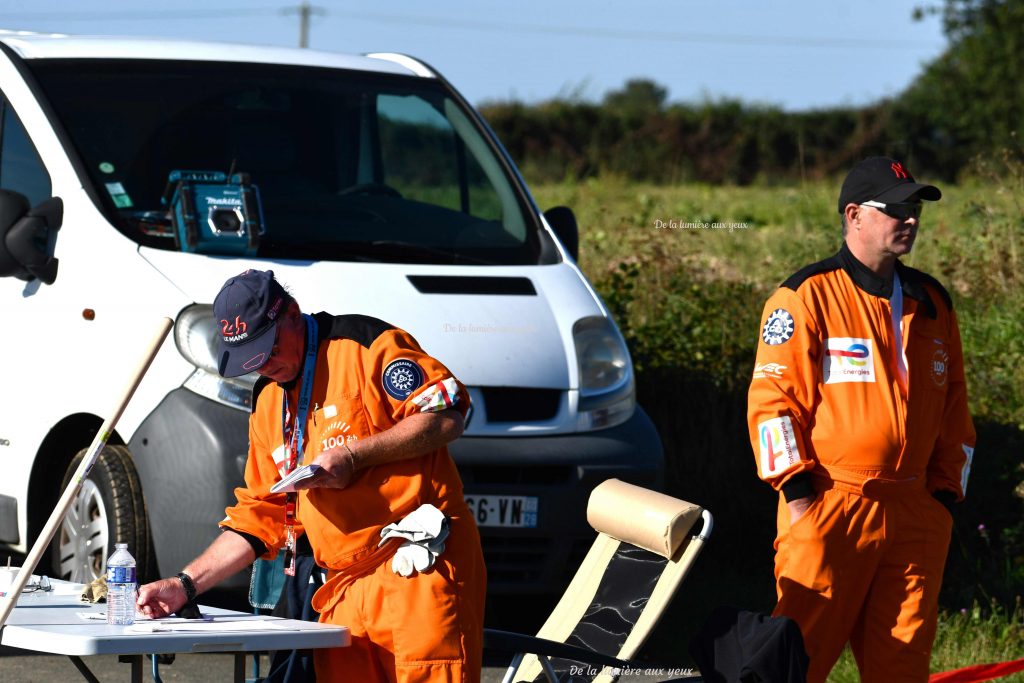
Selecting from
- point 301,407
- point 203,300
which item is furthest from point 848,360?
point 203,300

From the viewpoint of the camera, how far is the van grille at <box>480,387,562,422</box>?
6113mm

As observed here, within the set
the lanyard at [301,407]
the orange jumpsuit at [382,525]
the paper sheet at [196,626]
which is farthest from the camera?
the lanyard at [301,407]

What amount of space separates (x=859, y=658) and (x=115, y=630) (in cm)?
217

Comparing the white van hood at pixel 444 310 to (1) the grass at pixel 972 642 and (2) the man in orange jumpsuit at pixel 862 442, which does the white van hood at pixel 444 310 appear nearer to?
(1) the grass at pixel 972 642

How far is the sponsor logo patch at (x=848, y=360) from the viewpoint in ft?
15.0

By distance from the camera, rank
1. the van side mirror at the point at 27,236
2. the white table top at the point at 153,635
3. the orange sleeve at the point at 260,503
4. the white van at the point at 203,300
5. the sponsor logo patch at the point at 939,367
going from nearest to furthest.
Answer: the white table top at the point at 153,635 → the orange sleeve at the point at 260,503 → the sponsor logo patch at the point at 939,367 → the white van at the point at 203,300 → the van side mirror at the point at 27,236

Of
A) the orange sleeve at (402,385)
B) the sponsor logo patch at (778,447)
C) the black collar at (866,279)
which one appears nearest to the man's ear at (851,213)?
the black collar at (866,279)

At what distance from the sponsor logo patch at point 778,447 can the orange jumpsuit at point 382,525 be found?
898 millimetres

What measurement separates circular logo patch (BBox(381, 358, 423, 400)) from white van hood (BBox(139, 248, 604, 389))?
6.31ft

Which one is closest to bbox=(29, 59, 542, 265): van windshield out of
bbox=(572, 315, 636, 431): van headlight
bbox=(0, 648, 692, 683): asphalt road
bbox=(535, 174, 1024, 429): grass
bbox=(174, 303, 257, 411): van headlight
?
bbox=(174, 303, 257, 411): van headlight

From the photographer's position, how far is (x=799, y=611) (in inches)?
179

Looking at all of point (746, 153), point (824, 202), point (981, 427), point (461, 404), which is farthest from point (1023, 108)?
point (461, 404)

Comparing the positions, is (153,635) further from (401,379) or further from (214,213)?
(214,213)

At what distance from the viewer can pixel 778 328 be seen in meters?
4.60
